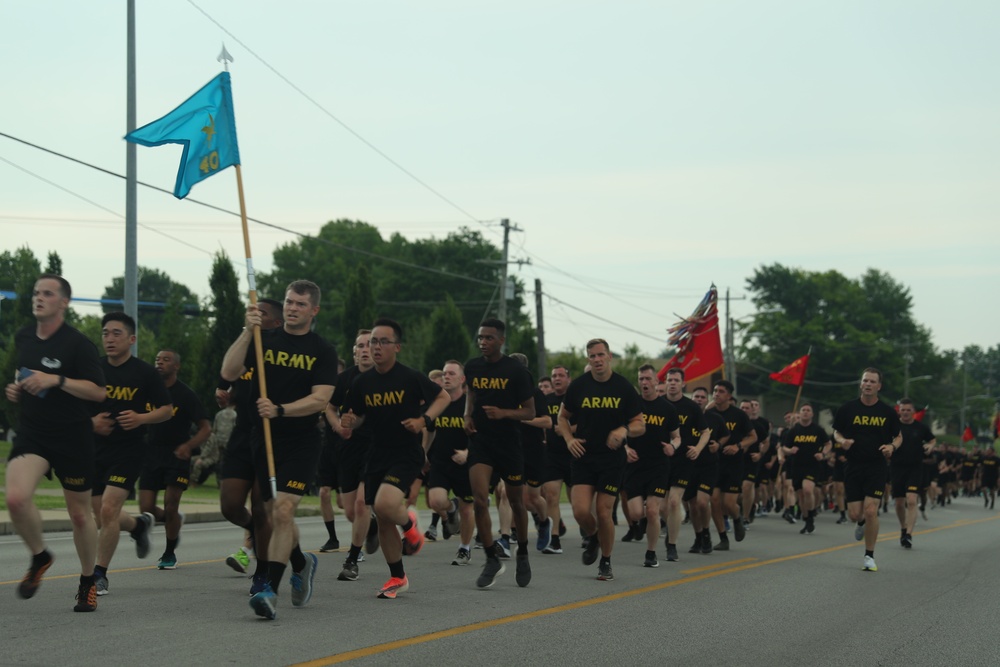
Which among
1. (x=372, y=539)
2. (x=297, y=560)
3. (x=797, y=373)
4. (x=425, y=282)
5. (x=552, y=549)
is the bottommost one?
(x=552, y=549)

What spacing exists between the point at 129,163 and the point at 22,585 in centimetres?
1564

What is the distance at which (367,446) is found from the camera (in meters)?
11.6

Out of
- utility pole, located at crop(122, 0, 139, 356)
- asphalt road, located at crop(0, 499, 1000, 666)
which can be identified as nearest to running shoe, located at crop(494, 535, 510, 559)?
asphalt road, located at crop(0, 499, 1000, 666)

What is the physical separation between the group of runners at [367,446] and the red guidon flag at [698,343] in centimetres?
867

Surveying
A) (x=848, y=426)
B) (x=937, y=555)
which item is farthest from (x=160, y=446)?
(x=937, y=555)

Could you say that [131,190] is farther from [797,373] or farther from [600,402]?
[797,373]

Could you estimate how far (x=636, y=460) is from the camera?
1435 centimetres

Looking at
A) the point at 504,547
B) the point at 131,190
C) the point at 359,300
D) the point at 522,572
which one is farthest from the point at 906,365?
the point at 522,572

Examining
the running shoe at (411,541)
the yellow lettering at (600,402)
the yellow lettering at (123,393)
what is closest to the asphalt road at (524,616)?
the running shoe at (411,541)

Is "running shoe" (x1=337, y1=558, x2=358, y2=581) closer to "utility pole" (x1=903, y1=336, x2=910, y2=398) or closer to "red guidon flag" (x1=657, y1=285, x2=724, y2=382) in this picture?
"red guidon flag" (x1=657, y1=285, x2=724, y2=382)

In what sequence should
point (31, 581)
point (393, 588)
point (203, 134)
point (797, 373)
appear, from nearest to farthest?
point (31, 581), point (393, 588), point (203, 134), point (797, 373)

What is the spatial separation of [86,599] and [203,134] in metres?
3.89

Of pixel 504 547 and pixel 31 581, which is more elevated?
pixel 31 581

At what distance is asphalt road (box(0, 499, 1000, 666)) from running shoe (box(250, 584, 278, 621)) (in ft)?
0.26
